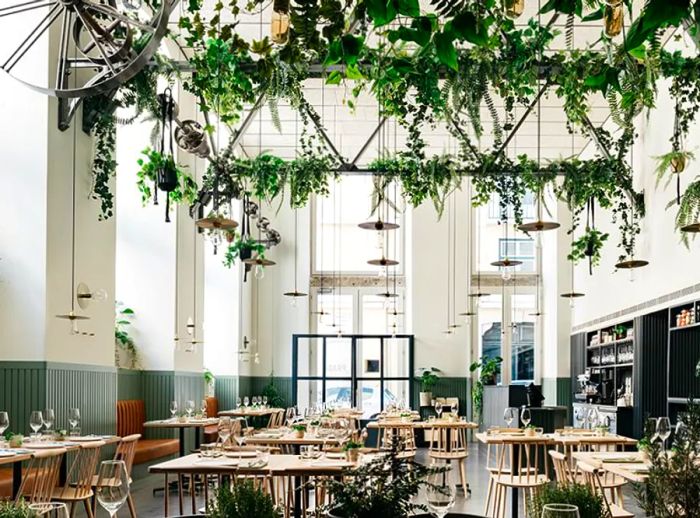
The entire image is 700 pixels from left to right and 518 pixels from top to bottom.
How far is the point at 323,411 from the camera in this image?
42.4ft

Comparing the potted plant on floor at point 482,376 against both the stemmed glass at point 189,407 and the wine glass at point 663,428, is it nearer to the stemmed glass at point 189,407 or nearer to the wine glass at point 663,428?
the stemmed glass at point 189,407

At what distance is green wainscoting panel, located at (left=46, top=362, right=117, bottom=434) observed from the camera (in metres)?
9.23

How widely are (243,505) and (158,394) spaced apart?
11.6 meters

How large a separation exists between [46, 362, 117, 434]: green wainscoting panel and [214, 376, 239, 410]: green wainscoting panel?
766cm

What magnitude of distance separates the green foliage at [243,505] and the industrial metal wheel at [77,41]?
7.39ft

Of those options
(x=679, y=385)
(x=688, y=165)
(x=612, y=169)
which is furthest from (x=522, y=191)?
(x=679, y=385)

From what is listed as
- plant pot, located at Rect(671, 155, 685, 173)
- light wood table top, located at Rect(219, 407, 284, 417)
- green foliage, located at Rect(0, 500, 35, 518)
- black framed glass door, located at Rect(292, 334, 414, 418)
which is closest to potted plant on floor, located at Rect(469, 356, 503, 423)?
black framed glass door, located at Rect(292, 334, 414, 418)

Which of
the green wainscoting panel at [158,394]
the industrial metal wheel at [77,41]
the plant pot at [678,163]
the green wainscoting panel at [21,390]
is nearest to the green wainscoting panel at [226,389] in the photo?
the green wainscoting panel at [158,394]

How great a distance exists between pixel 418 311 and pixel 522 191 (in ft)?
28.6

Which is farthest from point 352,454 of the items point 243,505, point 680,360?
point 680,360

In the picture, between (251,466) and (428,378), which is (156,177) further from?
(428,378)

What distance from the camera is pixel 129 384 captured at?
13430 millimetres

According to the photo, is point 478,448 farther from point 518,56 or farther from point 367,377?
point 518,56

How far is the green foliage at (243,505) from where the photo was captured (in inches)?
107
